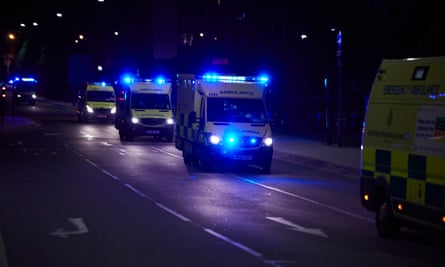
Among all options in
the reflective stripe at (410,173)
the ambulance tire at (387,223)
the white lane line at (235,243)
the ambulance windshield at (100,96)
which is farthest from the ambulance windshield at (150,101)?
the ambulance tire at (387,223)

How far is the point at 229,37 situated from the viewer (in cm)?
6594

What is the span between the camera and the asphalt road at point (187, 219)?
10609mm

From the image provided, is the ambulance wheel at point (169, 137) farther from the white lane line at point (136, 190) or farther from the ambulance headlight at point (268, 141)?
the white lane line at point (136, 190)

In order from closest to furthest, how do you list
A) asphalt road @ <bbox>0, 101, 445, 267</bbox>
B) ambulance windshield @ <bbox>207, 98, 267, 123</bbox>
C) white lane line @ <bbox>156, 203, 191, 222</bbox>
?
asphalt road @ <bbox>0, 101, 445, 267</bbox> < white lane line @ <bbox>156, 203, 191, 222</bbox> < ambulance windshield @ <bbox>207, 98, 267, 123</bbox>

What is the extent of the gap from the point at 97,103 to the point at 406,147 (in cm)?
4425

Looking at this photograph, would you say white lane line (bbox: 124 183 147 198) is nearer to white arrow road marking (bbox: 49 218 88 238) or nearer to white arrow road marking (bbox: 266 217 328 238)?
white arrow road marking (bbox: 49 218 88 238)

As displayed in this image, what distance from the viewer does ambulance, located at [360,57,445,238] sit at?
10938 mm

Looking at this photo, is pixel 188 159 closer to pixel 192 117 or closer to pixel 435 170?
pixel 192 117

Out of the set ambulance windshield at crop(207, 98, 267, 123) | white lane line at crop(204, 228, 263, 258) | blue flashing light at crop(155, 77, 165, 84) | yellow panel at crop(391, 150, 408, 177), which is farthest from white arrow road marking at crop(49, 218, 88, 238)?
blue flashing light at crop(155, 77, 165, 84)

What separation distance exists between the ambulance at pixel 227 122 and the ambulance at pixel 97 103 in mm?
29056

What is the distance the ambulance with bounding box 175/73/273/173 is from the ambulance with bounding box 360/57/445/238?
10824mm

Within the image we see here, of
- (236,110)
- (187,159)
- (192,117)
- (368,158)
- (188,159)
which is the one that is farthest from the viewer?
(187,159)

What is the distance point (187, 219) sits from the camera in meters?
13.9

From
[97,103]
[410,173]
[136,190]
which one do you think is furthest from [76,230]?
[97,103]
